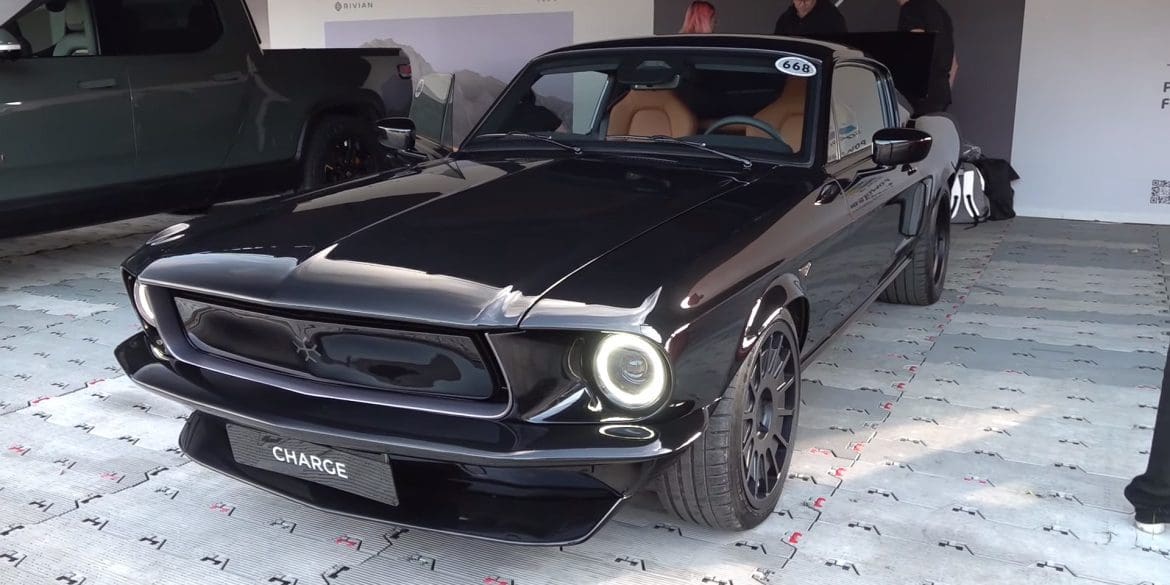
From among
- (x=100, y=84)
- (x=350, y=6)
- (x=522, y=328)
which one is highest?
(x=350, y=6)

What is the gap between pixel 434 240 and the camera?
8.18 feet

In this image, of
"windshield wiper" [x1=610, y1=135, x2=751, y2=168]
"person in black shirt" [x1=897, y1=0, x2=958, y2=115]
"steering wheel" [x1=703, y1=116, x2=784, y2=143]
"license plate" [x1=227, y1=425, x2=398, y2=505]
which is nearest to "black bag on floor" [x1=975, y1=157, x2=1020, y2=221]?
"person in black shirt" [x1=897, y1=0, x2=958, y2=115]

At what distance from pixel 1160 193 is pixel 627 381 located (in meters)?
7.23

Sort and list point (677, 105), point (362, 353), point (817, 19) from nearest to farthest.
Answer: point (362, 353), point (677, 105), point (817, 19)

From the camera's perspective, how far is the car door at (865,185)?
3.45 metres

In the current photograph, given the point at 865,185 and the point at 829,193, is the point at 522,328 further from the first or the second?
the point at 865,185

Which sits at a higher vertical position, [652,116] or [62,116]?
[652,116]

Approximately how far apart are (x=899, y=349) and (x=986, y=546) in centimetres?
192

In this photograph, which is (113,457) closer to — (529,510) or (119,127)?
(529,510)

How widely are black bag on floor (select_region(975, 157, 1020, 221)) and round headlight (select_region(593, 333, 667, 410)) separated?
21.9 ft

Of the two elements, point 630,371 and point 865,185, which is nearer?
point 630,371

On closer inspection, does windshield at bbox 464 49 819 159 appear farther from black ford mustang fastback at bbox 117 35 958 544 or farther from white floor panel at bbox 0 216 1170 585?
white floor panel at bbox 0 216 1170 585

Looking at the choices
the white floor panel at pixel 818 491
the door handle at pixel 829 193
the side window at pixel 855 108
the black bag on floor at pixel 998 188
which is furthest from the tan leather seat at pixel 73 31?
the black bag on floor at pixel 998 188

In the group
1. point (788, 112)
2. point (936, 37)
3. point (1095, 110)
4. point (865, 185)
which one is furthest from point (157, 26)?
point (1095, 110)
